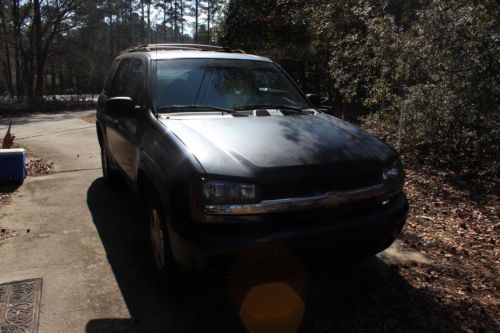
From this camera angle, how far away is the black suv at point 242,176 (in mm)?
2760

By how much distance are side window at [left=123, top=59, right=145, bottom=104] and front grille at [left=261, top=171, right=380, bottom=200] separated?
191 centimetres

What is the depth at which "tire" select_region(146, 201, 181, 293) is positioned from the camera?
317 cm

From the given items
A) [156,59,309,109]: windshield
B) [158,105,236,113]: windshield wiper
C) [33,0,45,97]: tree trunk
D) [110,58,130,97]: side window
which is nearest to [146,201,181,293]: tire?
[158,105,236,113]: windshield wiper

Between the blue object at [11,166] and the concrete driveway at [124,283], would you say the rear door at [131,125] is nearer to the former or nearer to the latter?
the concrete driveway at [124,283]

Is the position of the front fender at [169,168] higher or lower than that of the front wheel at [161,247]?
higher

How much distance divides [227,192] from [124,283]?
4.78 ft

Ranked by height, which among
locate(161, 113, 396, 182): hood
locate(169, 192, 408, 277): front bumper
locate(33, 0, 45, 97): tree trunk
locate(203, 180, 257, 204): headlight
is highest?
locate(33, 0, 45, 97): tree trunk

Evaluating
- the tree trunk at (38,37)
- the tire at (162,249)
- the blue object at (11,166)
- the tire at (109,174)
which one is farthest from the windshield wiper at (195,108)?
the tree trunk at (38,37)

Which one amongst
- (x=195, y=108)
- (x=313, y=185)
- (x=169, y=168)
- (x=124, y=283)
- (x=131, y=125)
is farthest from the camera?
(x=131, y=125)

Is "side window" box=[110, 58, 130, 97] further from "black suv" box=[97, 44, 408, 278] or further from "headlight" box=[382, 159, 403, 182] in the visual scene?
"headlight" box=[382, 159, 403, 182]

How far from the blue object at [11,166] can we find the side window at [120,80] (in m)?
1.96

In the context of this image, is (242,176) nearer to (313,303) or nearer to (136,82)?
(313,303)

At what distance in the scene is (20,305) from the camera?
128 inches

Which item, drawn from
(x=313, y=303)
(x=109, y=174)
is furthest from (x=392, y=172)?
(x=109, y=174)
